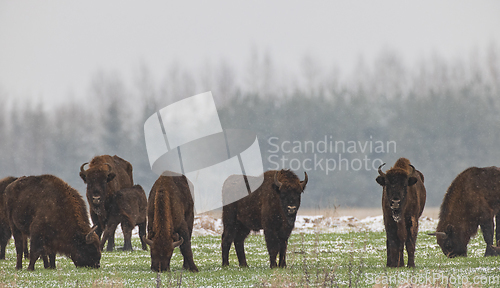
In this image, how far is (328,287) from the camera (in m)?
9.23

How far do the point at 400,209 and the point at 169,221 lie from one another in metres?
4.85

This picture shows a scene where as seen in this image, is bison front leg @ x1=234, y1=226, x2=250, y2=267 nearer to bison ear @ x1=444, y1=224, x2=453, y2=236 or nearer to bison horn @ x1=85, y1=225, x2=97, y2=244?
bison horn @ x1=85, y1=225, x2=97, y2=244

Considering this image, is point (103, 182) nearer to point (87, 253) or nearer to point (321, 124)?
point (87, 253)

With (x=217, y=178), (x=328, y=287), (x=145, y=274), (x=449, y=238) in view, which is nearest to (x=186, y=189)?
(x=145, y=274)

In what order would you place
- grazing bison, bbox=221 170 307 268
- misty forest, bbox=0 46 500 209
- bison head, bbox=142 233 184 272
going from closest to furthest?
1. bison head, bbox=142 233 184 272
2. grazing bison, bbox=221 170 307 268
3. misty forest, bbox=0 46 500 209

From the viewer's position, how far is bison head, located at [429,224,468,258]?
1496 cm

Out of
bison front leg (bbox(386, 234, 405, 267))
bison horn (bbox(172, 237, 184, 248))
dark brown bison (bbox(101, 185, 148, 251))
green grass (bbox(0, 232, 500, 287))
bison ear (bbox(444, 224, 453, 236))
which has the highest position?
dark brown bison (bbox(101, 185, 148, 251))

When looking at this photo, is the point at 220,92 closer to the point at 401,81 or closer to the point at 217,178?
the point at 217,178

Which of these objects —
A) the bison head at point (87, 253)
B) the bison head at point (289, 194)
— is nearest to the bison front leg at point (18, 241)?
the bison head at point (87, 253)

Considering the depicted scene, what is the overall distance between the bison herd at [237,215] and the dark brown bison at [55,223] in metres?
0.02

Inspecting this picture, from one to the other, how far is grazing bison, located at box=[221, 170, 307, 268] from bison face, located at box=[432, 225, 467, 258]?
14.7 ft

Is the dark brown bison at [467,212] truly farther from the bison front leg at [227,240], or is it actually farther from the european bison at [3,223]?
the european bison at [3,223]

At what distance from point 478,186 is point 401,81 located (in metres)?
50.1

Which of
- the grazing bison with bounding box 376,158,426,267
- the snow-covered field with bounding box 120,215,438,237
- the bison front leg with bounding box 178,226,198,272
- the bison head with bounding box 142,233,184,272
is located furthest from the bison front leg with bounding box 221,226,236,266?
the snow-covered field with bounding box 120,215,438,237
